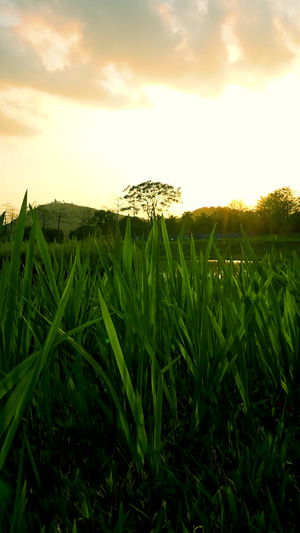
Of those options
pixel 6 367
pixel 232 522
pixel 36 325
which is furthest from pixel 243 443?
pixel 36 325

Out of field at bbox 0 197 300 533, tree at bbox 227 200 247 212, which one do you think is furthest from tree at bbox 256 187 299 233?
field at bbox 0 197 300 533

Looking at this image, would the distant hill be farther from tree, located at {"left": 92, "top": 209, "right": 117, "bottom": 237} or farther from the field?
tree, located at {"left": 92, "top": 209, "right": 117, "bottom": 237}

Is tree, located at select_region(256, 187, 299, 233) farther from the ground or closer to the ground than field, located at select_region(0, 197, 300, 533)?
farther from the ground

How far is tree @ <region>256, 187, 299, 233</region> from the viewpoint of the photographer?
54031 millimetres

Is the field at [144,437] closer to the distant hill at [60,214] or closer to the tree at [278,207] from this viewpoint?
the distant hill at [60,214]

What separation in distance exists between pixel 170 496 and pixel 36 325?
0.70 metres

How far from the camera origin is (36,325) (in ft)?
4.26

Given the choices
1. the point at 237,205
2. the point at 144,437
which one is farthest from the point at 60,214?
the point at 144,437

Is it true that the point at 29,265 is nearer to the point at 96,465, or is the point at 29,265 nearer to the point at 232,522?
the point at 96,465

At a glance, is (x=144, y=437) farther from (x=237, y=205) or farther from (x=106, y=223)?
(x=237, y=205)

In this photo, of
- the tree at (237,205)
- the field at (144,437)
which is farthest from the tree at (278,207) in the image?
the field at (144,437)

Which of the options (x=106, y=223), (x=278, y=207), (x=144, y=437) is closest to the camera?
(x=144, y=437)

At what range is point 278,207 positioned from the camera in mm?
54781

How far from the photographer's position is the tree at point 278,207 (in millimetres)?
54031
